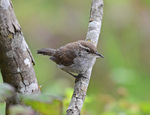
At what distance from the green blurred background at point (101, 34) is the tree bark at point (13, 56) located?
4356 millimetres

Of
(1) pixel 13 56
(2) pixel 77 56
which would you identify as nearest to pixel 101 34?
(2) pixel 77 56

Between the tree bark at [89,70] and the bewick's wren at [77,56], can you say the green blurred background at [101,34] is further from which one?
the tree bark at [89,70]

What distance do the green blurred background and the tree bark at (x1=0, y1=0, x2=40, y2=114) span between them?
4.36 meters

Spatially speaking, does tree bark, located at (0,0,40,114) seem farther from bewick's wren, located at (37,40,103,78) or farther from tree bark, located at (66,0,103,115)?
bewick's wren, located at (37,40,103,78)

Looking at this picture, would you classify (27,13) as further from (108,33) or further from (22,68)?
(22,68)

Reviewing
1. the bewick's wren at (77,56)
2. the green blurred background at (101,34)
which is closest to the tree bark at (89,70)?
the bewick's wren at (77,56)

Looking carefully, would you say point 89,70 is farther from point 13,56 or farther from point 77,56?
point 13,56

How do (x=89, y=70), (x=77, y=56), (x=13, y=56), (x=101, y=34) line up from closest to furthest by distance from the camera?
(x=13, y=56) < (x=89, y=70) < (x=77, y=56) < (x=101, y=34)

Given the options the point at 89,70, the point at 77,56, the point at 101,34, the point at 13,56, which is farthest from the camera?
the point at 101,34

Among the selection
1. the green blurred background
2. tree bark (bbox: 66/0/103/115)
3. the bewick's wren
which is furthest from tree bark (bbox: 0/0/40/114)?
the green blurred background

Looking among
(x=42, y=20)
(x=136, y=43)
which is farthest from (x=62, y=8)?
(x=136, y=43)

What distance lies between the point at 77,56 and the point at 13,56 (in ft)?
7.62

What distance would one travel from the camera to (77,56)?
16.0 feet

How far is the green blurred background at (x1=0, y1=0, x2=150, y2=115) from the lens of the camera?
7410 millimetres
